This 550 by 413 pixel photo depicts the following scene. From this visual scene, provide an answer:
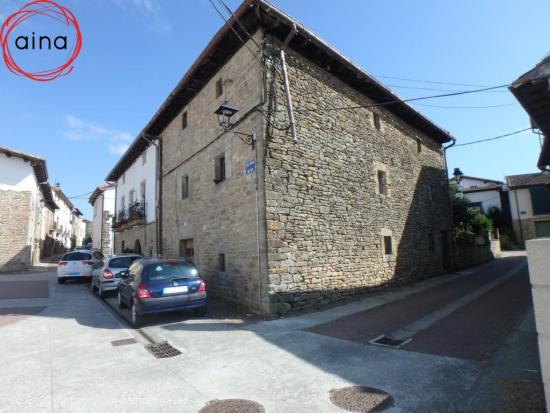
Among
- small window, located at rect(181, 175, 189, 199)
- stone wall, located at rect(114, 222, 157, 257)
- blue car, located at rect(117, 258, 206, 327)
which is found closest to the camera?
blue car, located at rect(117, 258, 206, 327)

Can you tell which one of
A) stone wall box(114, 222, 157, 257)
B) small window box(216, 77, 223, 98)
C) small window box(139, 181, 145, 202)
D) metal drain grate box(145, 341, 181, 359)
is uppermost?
small window box(216, 77, 223, 98)

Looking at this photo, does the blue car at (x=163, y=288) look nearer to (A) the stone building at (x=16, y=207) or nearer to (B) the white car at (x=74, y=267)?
(B) the white car at (x=74, y=267)

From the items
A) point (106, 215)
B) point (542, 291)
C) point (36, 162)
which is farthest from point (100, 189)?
point (542, 291)

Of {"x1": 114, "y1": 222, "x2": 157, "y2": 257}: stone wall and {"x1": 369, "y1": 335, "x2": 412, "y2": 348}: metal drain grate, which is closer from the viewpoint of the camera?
{"x1": 369, "y1": 335, "x2": 412, "y2": 348}: metal drain grate

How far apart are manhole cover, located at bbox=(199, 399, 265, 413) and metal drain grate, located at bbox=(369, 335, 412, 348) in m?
2.69

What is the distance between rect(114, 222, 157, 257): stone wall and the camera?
50.7 ft

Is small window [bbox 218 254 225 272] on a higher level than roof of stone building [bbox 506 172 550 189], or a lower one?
lower

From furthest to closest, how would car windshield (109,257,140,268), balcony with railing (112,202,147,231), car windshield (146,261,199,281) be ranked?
balcony with railing (112,202,147,231)
car windshield (109,257,140,268)
car windshield (146,261,199,281)

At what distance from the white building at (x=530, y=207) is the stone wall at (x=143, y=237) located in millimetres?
29197

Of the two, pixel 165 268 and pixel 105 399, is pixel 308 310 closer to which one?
pixel 165 268

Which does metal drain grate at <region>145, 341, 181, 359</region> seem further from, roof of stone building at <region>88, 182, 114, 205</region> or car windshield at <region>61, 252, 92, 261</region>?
roof of stone building at <region>88, 182, 114, 205</region>

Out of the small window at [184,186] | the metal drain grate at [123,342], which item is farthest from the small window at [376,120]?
the metal drain grate at [123,342]

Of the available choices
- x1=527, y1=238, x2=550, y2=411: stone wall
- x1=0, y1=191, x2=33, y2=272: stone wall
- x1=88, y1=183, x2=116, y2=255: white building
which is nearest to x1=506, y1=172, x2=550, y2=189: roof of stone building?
x1=527, y1=238, x2=550, y2=411: stone wall

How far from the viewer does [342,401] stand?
349 cm
